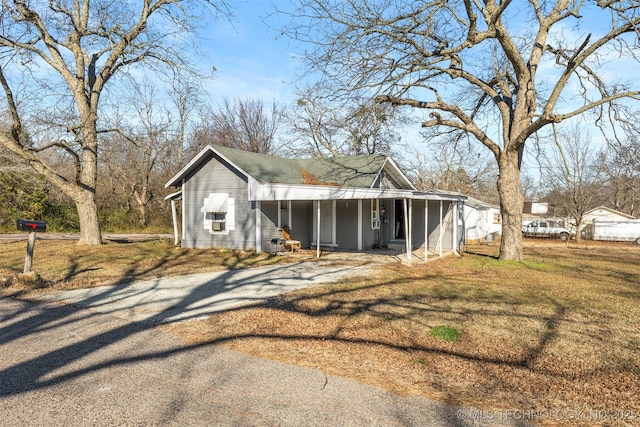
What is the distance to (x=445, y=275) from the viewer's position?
11305 mm

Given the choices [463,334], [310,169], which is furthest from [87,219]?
[463,334]

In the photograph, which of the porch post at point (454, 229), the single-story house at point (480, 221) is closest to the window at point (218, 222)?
the porch post at point (454, 229)

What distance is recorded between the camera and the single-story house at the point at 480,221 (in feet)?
83.1

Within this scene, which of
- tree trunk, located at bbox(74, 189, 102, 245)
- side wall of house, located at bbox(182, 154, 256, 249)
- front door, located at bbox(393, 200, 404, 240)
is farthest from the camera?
front door, located at bbox(393, 200, 404, 240)

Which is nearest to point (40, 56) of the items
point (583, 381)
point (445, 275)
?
point (445, 275)

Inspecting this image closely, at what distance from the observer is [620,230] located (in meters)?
30.4

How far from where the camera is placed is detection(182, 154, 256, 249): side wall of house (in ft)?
52.2

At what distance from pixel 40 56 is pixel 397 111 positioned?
14.5m

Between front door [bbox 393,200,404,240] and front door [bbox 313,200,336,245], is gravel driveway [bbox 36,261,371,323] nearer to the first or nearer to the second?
front door [bbox 313,200,336,245]

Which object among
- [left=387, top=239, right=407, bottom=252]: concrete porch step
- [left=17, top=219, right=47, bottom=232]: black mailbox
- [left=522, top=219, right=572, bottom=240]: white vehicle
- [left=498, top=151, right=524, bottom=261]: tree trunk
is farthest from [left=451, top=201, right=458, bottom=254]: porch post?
[left=522, top=219, right=572, bottom=240]: white vehicle

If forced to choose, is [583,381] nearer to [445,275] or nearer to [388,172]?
[445,275]

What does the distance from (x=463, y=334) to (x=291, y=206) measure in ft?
38.2

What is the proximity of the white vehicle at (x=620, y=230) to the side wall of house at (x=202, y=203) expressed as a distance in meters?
28.2

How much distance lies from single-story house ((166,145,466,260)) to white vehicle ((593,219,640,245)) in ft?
63.2
